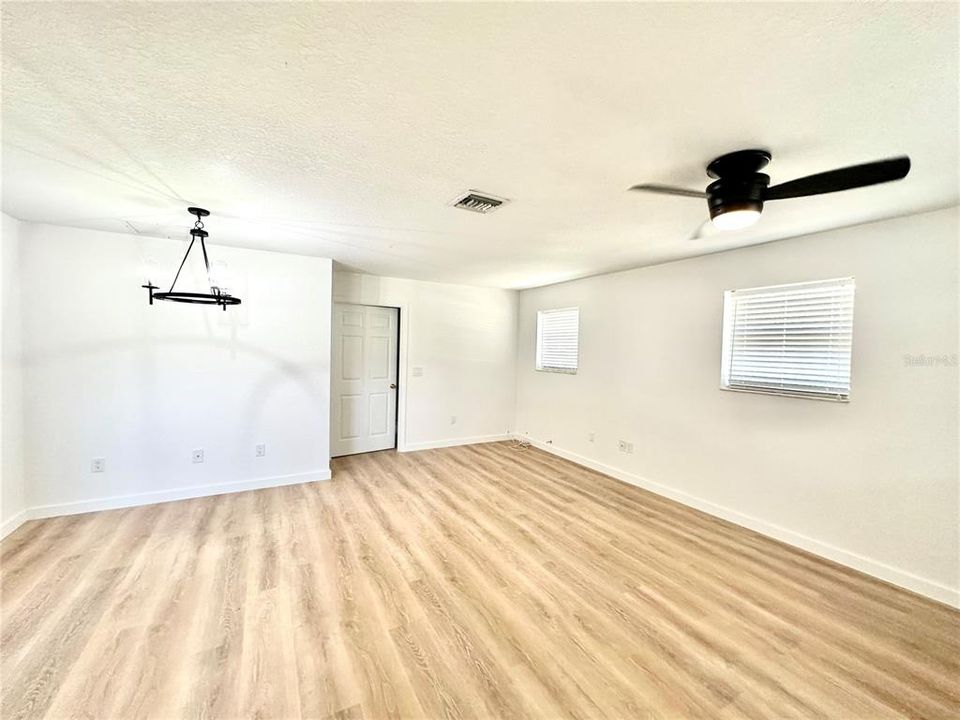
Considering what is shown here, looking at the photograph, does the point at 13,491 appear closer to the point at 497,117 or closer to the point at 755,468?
the point at 497,117

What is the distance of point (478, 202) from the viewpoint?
2.36 metres

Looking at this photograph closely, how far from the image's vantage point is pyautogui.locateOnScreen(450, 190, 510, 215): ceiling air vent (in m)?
2.25

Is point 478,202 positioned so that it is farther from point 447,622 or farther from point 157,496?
point 157,496

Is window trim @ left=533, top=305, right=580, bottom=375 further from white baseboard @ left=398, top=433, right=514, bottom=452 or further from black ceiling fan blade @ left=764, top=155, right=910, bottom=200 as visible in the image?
black ceiling fan blade @ left=764, top=155, right=910, bottom=200

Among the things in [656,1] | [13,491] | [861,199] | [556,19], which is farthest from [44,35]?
[861,199]

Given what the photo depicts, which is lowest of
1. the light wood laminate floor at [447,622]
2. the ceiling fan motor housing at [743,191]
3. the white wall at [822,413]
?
the light wood laminate floor at [447,622]

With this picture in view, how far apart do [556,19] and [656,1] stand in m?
0.26

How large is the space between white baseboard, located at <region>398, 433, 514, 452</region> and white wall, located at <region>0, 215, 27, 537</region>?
3.42m

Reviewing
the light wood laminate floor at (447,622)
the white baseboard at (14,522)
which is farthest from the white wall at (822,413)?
the white baseboard at (14,522)

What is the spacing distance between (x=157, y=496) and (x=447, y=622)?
10.3ft

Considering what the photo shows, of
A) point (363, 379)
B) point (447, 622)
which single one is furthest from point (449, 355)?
point (447, 622)

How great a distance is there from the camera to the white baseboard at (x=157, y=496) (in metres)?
3.04

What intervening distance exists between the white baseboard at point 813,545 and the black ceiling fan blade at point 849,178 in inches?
99.3

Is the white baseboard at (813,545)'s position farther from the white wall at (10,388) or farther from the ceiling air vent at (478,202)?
the white wall at (10,388)
